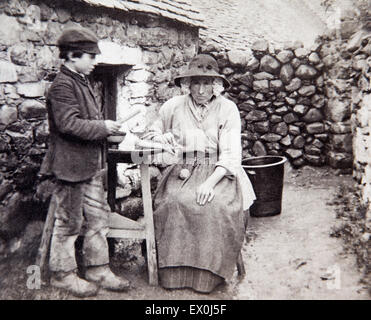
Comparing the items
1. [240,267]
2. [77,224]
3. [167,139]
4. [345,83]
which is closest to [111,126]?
[167,139]

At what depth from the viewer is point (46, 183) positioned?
3943 millimetres

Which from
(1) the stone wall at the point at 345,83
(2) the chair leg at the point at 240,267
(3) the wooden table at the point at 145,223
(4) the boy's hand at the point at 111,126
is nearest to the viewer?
(4) the boy's hand at the point at 111,126

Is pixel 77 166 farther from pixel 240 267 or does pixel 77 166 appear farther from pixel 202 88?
pixel 240 267

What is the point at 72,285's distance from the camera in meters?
3.22

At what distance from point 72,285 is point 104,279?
0.93 ft

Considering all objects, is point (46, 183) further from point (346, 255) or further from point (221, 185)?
point (346, 255)

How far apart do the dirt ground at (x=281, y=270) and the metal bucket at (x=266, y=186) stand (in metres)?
0.13

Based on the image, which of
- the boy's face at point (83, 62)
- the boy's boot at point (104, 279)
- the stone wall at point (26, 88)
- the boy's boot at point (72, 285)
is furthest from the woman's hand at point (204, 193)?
the stone wall at point (26, 88)

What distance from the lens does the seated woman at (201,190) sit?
10.9 ft

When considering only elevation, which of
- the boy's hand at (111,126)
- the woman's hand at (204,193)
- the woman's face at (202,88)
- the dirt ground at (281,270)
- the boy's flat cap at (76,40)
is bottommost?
the dirt ground at (281,270)

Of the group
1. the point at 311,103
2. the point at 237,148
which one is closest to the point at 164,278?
the point at 237,148

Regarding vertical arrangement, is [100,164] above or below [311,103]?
below

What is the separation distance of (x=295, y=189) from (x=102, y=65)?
3674mm

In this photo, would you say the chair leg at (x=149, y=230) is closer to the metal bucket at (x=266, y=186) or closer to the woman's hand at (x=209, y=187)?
the woman's hand at (x=209, y=187)
